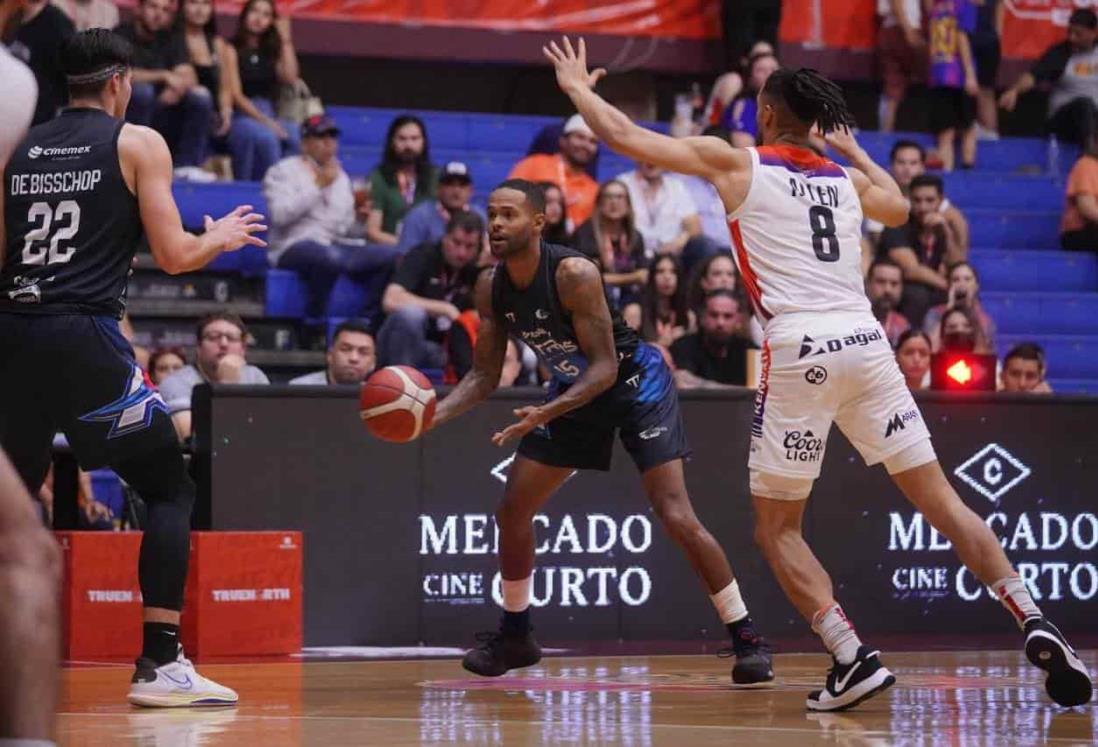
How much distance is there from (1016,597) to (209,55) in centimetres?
888

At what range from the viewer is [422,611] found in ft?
32.6

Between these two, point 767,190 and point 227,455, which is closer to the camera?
point 767,190

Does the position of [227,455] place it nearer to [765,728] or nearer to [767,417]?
[767,417]

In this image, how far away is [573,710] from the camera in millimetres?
6699

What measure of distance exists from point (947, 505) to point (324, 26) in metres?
11.7

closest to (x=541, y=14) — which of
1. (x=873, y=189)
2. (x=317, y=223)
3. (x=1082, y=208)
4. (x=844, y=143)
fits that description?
(x=1082, y=208)

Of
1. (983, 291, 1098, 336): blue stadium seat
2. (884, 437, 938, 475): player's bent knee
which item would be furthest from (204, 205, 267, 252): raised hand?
(983, 291, 1098, 336): blue stadium seat

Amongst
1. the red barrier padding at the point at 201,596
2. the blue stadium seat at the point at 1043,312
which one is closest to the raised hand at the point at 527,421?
the red barrier padding at the point at 201,596

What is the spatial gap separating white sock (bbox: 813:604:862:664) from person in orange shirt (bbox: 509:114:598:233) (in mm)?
7734

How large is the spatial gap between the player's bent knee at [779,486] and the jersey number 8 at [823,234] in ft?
2.49

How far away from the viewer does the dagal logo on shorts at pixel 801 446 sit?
22.1 ft

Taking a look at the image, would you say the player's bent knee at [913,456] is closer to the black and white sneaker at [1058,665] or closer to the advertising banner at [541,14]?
the black and white sneaker at [1058,665]

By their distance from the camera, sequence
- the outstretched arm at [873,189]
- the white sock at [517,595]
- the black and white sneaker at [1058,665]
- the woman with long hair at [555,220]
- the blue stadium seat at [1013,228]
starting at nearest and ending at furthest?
the black and white sneaker at [1058,665], the outstretched arm at [873,189], the white sock at [517,595], the woman with long hair at [555,220], the blue stadium seat at [1013,228]

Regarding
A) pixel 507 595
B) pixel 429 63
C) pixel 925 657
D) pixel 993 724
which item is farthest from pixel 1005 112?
pixel 993 724
